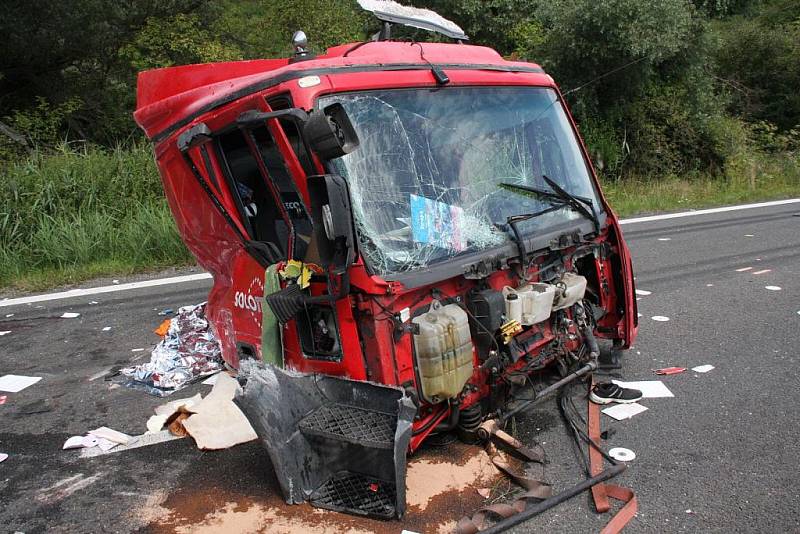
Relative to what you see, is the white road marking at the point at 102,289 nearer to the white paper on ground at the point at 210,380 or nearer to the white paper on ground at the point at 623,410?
the white paper on ground at the point at 210,380

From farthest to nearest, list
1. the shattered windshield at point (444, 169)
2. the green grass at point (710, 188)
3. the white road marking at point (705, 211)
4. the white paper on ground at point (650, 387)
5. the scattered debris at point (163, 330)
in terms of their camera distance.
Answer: the green grass at point (710, 188) → the white road marking at point (705, 211) → the scattered debris at point (163, 330) → the white paper on ground at point (650, 387) → the shattered windshield at point (444, 169)

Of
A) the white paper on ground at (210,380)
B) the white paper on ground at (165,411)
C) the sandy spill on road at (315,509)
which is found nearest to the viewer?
the sandy spill on road at (315,509)

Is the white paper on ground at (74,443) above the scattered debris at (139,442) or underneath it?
above

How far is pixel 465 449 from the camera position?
137 inches

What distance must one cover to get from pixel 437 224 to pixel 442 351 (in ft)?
2.03

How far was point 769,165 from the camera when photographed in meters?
15.2

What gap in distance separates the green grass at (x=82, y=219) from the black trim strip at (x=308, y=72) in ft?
13.6

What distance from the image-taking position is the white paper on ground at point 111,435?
3.81 m

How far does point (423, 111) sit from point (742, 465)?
2350mm

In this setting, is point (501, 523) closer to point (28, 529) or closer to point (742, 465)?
point (742, 465)

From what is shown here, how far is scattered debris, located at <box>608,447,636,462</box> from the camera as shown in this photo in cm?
340

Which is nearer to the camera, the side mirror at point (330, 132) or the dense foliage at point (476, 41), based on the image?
the side mirror at point (330, 132)

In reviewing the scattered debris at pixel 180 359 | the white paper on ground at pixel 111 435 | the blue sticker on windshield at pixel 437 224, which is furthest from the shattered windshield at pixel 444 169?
the scattered debris at pixel 180 359

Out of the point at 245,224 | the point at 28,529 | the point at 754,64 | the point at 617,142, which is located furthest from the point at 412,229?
the point at 754,64
